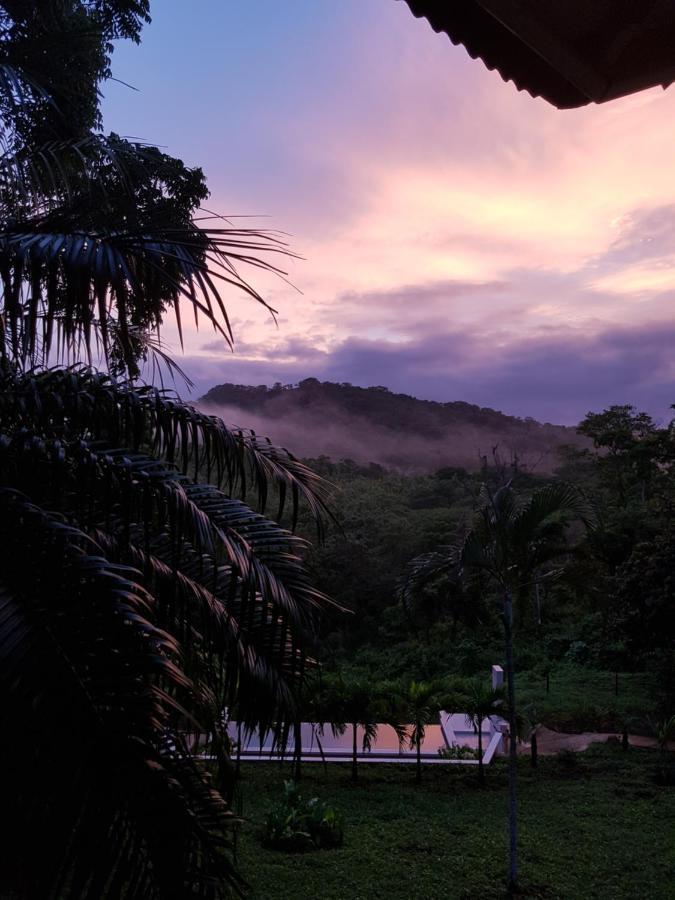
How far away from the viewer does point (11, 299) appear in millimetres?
2576

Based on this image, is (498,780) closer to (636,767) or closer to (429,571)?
(636,767)

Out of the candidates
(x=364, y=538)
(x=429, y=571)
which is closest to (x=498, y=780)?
(x=429, y=571)

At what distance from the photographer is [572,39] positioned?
62.1 inches

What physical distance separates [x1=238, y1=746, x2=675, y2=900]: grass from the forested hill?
3721cm

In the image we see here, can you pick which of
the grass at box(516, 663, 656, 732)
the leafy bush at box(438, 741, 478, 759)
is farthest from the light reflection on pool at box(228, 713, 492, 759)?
the grass at box(516, 663, 656, 732)

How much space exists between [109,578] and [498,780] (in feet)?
39.4

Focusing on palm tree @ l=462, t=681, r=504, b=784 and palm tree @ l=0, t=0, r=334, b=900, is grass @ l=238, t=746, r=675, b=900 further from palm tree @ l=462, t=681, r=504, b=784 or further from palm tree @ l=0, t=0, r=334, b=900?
palm tree @ l=0, t=0, r=334, b=900

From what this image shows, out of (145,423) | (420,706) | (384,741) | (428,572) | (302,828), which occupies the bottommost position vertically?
(384,741)

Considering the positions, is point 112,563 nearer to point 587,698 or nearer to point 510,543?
point 510,543

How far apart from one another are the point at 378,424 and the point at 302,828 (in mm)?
54143

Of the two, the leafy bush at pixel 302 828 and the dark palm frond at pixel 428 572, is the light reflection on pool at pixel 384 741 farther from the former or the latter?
the dark palm frond at pixel 428 572

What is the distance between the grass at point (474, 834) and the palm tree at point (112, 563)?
4367 millimetres

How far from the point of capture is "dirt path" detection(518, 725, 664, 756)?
14414 mm

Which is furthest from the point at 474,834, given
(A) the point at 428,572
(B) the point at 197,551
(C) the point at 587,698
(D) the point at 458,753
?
(C) the point at 587,698
